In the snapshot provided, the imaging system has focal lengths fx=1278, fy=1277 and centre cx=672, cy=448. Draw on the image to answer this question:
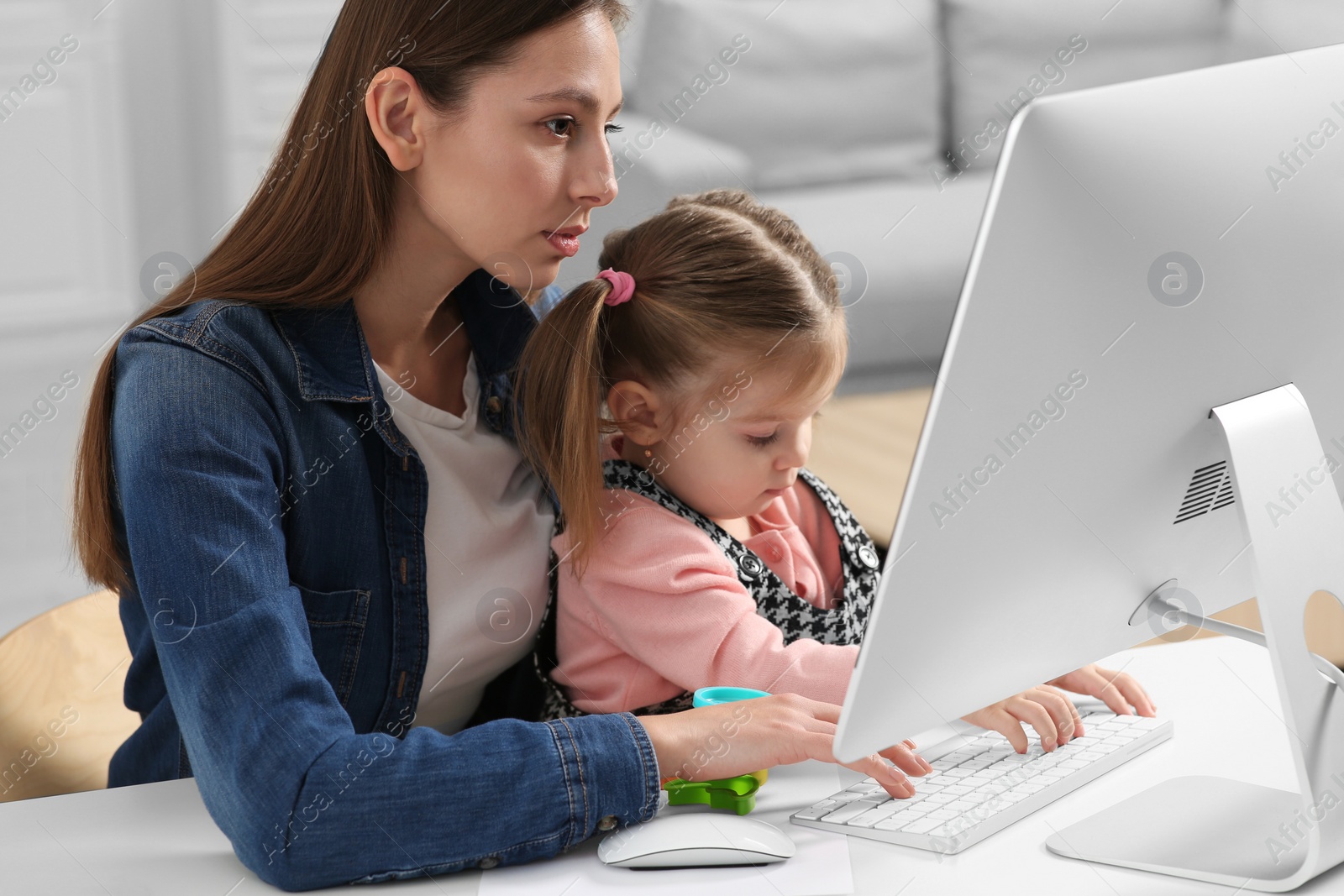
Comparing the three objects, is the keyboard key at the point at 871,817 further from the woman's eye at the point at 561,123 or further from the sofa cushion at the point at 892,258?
the sofa cushion at the point at 892,258

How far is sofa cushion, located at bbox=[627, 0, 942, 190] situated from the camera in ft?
10.8

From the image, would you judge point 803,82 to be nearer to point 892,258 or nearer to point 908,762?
point 892,258

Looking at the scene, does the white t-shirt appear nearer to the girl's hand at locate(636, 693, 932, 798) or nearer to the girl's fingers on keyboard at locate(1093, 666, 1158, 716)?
the girl's hand at locate(636, 693, 932, 798)

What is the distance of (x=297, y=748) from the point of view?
80 centimetres

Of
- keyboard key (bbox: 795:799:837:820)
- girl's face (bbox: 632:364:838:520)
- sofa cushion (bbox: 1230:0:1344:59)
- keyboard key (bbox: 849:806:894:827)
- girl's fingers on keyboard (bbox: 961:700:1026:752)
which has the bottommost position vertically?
keyboard key (bbox: 795:799:837:820)

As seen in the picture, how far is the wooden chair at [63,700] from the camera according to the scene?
1.22 metres

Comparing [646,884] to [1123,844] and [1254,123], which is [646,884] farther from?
[1254,123]

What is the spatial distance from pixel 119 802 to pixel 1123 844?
0.71 metres

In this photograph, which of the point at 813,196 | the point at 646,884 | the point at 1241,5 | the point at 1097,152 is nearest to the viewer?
the point at 1097,152

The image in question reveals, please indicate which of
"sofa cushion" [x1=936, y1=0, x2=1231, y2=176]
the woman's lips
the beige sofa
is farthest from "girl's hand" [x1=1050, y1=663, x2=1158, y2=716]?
"sofa cushion" [x1=936, y1=0, x2=1231, y2=176]

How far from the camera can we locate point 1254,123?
0.68 metres

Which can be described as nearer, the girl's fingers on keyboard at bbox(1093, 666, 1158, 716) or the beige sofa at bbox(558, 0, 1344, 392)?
the girl's fingers on keyboard at bbox(1093, 666, 1158, 716)

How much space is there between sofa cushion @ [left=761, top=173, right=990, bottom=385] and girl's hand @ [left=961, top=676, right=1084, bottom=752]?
93.8 inches

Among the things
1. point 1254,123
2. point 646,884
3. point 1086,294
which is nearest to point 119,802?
point 646,884
